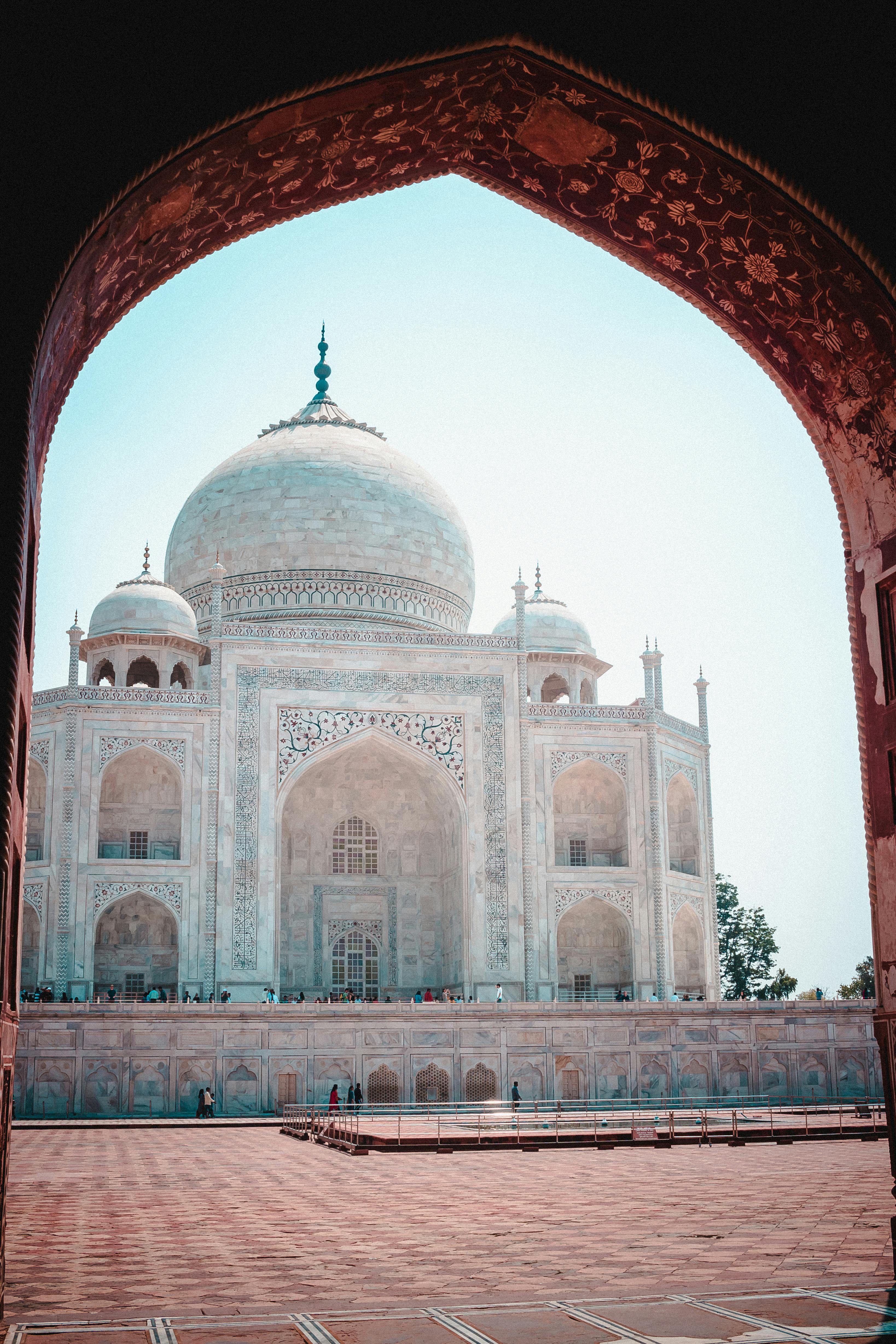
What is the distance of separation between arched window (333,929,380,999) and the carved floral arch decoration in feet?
62.6

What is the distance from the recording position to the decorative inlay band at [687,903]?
957 inches

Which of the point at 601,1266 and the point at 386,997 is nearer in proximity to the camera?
the point at 601,1266

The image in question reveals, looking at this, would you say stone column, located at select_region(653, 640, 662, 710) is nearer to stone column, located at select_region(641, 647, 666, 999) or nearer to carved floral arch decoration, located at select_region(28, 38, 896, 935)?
stone column, located at select_region(641, 647, 666, 999)

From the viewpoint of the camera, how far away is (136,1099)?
17.8 m

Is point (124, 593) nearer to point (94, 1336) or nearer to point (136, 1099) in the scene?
point (136, 1099)

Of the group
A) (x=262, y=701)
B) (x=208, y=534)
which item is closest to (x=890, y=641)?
(x=262, y=701)

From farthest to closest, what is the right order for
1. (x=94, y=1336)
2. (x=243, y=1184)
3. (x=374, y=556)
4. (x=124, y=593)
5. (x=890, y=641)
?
(x=374, y=556) → (x=124, y=593) → (x=243, y=1184) → (x=890, y=641) → (x=94, y=1336)

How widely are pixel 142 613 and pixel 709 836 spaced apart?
10836 mm

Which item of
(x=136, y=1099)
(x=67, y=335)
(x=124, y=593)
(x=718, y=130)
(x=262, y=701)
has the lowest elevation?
(x=136, y=1099)

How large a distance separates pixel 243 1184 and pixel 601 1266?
468cm

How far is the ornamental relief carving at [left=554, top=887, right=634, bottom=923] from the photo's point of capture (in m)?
23.3

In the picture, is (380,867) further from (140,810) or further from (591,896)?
(140,810)

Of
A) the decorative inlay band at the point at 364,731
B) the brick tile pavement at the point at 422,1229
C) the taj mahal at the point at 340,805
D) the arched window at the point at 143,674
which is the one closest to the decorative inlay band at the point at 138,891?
the taj mahal at the point at 340,805

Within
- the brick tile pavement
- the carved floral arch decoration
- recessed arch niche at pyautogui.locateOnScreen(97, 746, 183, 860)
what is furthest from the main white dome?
the carved floral arch decoration
